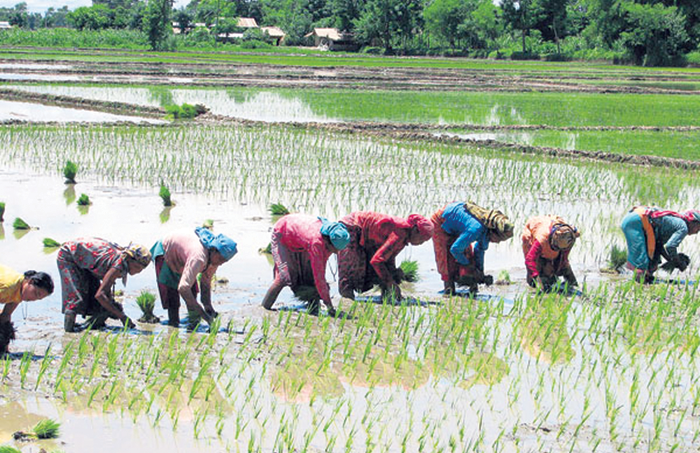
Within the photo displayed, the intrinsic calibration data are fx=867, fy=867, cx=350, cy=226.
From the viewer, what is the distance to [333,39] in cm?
6881

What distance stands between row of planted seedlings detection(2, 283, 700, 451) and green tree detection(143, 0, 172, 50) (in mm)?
46159

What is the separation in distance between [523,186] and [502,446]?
8.00 metres

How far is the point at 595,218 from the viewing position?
10.0 meters

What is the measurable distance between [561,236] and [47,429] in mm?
4256

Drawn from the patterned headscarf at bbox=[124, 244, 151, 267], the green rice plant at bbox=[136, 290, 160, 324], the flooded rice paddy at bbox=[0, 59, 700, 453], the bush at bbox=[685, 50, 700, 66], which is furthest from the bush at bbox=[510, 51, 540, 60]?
the patterned headscarf at bbox=[124, 244, 151, 267]

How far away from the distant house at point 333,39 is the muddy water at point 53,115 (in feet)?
161

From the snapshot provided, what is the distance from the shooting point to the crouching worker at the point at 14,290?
16.6 feet

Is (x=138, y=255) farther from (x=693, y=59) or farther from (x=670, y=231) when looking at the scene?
(x=693, y=59)

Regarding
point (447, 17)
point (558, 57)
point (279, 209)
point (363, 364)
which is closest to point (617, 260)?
point (279, 209)

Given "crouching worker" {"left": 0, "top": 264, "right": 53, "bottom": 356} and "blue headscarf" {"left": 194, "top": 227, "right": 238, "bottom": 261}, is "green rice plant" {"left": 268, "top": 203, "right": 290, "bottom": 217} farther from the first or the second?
"crouching worker" {"left": 0, "top": 264, "right": 53, "bottom": 356}

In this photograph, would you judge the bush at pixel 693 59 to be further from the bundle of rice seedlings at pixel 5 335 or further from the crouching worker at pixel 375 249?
the bundle of rice seedlings at pixel 5 335

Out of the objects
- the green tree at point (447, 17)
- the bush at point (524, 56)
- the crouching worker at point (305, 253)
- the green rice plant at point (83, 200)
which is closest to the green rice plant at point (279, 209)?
the green rice plant at point (83, 200)

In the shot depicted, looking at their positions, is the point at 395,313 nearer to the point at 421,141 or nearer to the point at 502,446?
the point at 502,446

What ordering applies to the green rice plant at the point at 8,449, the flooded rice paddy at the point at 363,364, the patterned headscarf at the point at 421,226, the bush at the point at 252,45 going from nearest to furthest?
the green rice plant at the point at 8,449 < the flooded rice paddy at the point at 363,364 < the patterned headscarf at the point at 421,226 < the bush at the point at 252,45
